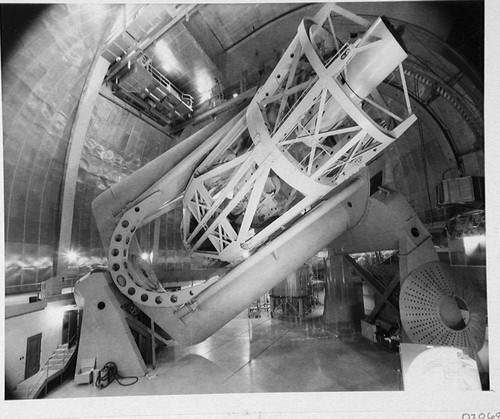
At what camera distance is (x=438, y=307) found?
3264mm

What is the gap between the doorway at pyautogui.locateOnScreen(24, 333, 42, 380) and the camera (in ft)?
9.69

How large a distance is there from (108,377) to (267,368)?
1.84 metres

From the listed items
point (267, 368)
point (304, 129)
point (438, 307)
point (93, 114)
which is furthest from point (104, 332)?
point (438, 307)

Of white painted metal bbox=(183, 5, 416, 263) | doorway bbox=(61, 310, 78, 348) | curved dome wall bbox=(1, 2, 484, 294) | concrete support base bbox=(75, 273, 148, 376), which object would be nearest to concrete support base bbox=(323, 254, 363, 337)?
curved dome wall bbox=(1, 2, 484, 294)

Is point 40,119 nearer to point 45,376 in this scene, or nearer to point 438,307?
point 45,376

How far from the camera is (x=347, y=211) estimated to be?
12.8 feet

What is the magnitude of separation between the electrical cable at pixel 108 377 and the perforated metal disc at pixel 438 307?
3.43m

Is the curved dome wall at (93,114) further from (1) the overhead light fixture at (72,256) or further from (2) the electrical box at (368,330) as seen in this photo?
(2) the electrical box at (368,330)

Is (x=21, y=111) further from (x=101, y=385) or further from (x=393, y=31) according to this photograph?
(x=393, y=31)

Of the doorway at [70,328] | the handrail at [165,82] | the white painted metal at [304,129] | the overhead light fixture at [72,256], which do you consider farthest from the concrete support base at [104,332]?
the handrail at [165,82]

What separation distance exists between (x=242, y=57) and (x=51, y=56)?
9.41 ft

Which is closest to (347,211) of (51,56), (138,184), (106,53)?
(138,184)

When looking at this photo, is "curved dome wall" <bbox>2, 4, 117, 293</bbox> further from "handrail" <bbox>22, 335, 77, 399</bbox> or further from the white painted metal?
the white painted metal

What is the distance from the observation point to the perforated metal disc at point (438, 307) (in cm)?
304
